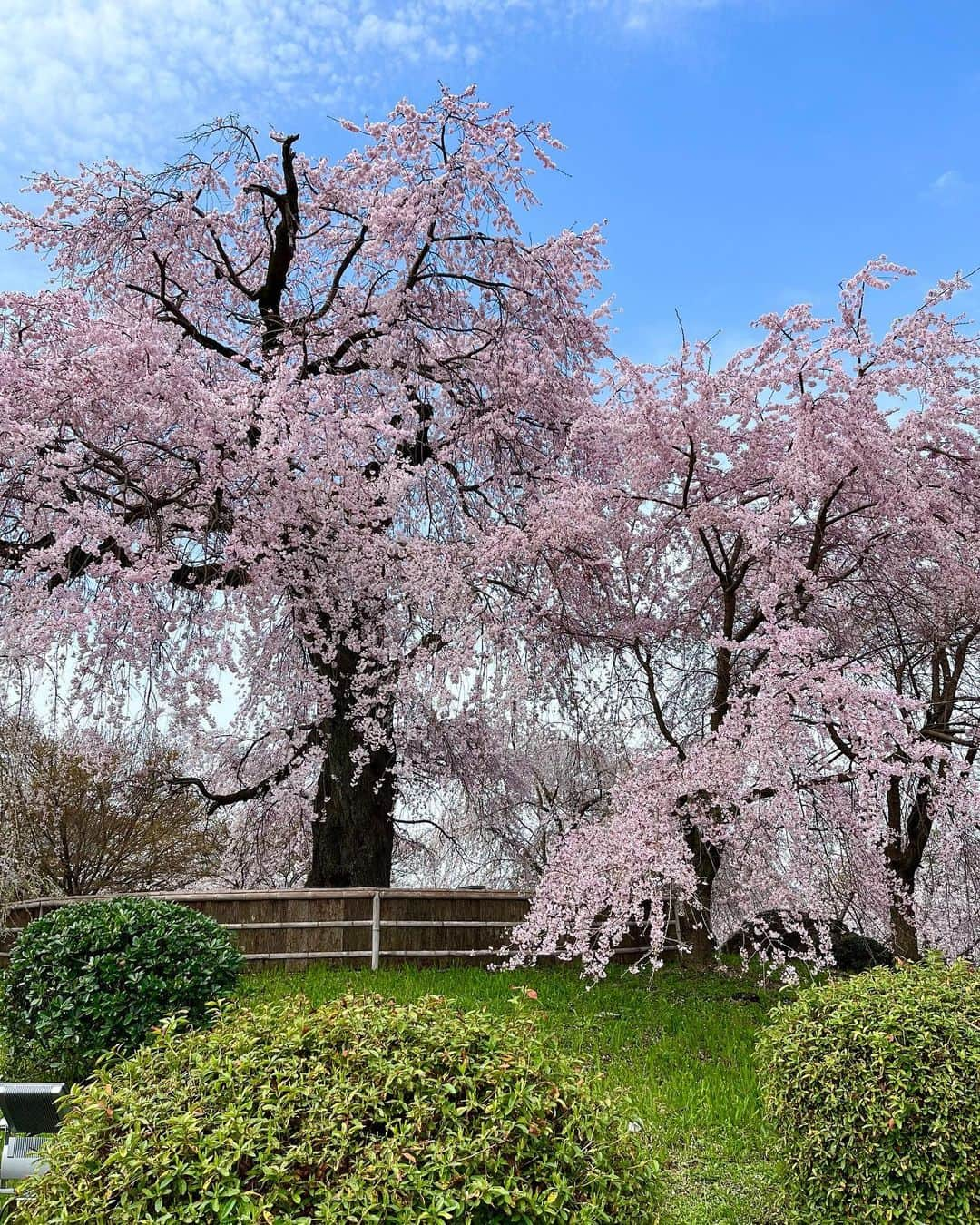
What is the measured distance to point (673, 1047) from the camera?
7.16m

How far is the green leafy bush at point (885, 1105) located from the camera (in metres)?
3.98

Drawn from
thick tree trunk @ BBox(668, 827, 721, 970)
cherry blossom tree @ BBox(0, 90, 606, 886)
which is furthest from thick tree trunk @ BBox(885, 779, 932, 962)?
cherry blossom tree @ BBox(0, 90, 606, 886)

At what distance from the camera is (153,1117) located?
2805 millimetres

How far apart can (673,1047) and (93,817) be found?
325 inches

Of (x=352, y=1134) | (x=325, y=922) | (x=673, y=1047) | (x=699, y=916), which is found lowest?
(x=673, y=1047)

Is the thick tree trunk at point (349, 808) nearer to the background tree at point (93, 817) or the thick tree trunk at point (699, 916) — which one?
the background tree at point (93, 817)

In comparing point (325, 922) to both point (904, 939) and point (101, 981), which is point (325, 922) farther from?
point (904, 939)

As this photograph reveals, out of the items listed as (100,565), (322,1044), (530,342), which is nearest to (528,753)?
(530,342)

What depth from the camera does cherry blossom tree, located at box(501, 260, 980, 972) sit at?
7254mm

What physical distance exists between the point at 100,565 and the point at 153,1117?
662 cm

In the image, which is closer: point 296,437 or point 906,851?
point 296,437

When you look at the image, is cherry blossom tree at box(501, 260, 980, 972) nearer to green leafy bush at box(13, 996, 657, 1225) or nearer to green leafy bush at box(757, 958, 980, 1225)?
green leafy bush at box(757, 958, 980, 1225)

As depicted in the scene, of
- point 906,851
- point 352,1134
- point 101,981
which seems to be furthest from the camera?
point 906,851

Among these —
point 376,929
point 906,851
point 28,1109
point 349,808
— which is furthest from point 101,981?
point 906,851
